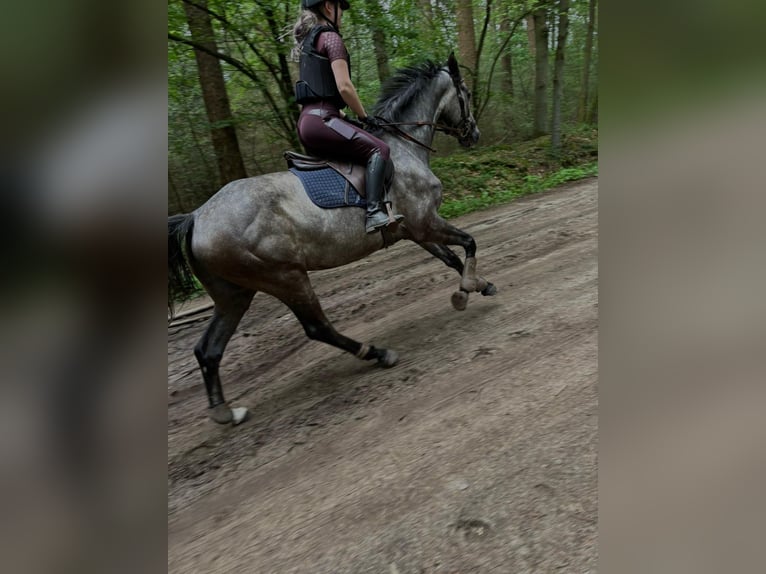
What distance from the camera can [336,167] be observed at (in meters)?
3.68

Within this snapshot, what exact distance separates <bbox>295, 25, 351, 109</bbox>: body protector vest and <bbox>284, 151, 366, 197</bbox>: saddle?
1.44 ft

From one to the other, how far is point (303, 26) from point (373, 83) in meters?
6.49

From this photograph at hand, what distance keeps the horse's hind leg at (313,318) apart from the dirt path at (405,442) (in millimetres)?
183

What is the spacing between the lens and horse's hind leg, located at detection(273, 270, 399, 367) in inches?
138

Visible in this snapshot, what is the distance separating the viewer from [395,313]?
495 cm

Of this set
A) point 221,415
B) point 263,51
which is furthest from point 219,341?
point 263,51

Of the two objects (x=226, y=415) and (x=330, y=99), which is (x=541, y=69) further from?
(x=226, y=415)

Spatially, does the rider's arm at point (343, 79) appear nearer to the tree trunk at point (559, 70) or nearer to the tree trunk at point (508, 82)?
the tree trunk at point (559, 70)

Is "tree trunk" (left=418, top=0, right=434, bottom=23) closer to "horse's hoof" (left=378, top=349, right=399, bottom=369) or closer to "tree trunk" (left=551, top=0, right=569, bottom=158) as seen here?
"tree trunk" (left=551, top=0, right=569, bottom=158)

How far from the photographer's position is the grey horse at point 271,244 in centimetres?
326

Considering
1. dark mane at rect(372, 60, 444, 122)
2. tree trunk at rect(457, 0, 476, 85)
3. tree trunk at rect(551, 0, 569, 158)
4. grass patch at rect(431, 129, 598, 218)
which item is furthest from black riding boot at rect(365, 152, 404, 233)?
tree trunk at rect(457, 0, 476, 85)

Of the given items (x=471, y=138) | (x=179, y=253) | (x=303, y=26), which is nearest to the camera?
(x=179, y=253)

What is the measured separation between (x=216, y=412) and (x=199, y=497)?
0.75 meters
